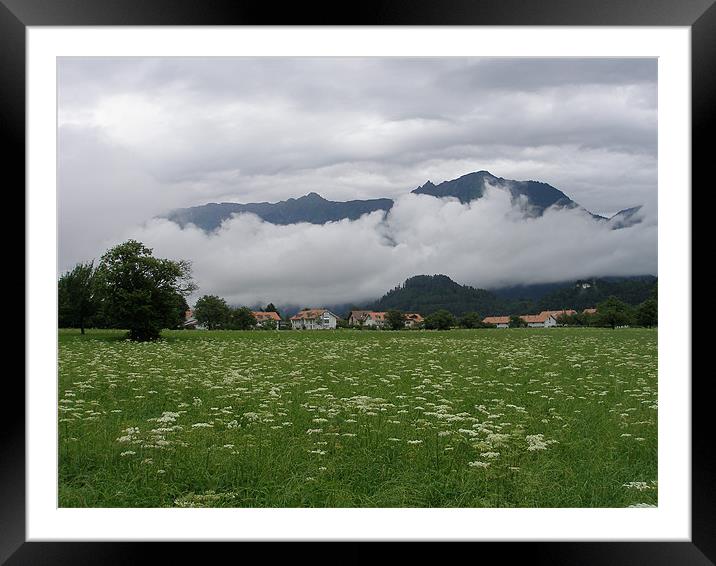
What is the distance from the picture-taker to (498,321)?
1097 cm

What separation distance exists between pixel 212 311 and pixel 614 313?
7.73m

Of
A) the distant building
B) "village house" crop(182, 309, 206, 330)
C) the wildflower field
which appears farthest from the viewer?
the distant building

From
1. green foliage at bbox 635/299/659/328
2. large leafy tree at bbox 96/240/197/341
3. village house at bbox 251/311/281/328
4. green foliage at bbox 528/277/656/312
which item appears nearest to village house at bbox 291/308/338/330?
village house at bbox 251/311/281/328

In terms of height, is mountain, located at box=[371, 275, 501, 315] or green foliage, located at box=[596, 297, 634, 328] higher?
mountain, located at box=[371, 275, 501, 315]

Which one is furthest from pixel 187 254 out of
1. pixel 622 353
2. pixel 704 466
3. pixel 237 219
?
pixel 704 466

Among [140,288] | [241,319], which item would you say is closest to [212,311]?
[241,319]

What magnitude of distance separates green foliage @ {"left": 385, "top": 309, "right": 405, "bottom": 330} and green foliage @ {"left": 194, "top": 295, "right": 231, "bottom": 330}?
3221 millimetres

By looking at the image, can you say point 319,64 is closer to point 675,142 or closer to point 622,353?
point 622,353

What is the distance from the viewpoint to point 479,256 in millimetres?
10789

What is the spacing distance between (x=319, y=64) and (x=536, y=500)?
8.06m

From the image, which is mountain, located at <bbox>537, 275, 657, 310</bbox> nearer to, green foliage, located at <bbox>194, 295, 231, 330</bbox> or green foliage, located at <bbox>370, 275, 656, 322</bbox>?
green foliage, located at <bbox>370, 275, 656, 322</bbox>

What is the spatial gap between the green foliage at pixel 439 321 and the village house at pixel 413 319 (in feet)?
0.52

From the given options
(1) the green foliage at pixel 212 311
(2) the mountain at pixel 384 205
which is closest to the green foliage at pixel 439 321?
(2) the mountain at pixel 384 205

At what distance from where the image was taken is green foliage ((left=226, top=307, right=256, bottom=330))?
10.2 metres
